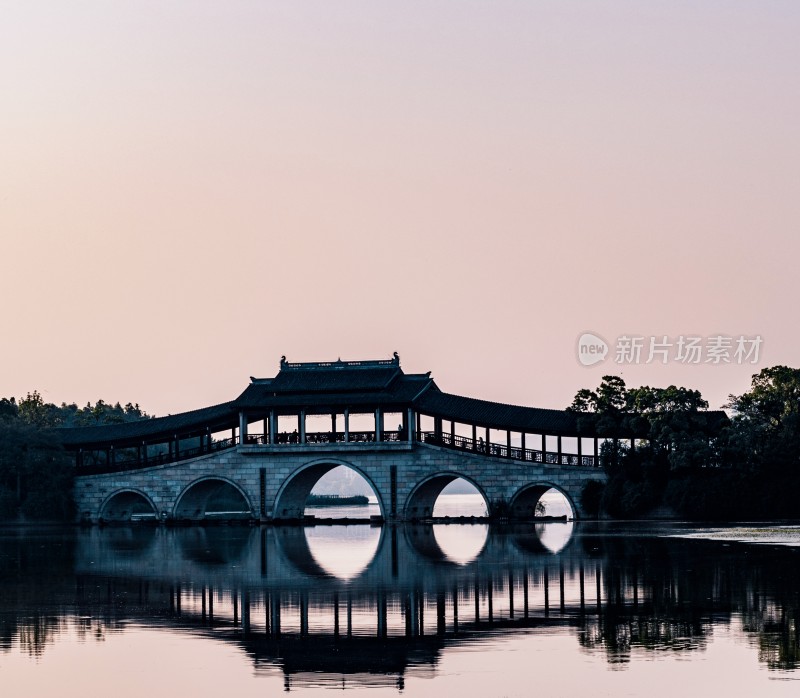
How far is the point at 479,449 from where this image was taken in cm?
7644

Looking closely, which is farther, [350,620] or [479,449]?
[479,449]

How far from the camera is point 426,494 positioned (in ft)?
263

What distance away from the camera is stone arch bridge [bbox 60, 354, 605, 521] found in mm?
75375

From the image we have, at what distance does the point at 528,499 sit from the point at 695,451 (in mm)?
10830

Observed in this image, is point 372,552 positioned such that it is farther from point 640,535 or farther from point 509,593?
point 509,593

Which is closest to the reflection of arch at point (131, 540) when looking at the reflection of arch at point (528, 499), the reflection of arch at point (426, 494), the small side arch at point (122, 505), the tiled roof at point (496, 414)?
the small side arch at point (122, 505)

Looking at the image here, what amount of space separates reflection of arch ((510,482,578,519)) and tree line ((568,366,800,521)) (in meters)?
2.13

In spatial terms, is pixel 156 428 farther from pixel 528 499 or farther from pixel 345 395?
pixel 528 499

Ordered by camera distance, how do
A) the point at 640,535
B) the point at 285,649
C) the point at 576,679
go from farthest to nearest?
the point at 640,535, the point at 285,649, the point at 576,679

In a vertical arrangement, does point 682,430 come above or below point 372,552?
above

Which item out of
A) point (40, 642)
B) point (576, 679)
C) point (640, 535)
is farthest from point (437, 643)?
point (640, 535)

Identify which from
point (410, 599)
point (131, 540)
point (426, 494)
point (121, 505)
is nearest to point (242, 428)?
point (426, 494)

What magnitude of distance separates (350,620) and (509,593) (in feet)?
17.5

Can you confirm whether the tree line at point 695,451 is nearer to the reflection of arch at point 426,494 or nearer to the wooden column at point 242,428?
the reflection of arch at point 426,494
